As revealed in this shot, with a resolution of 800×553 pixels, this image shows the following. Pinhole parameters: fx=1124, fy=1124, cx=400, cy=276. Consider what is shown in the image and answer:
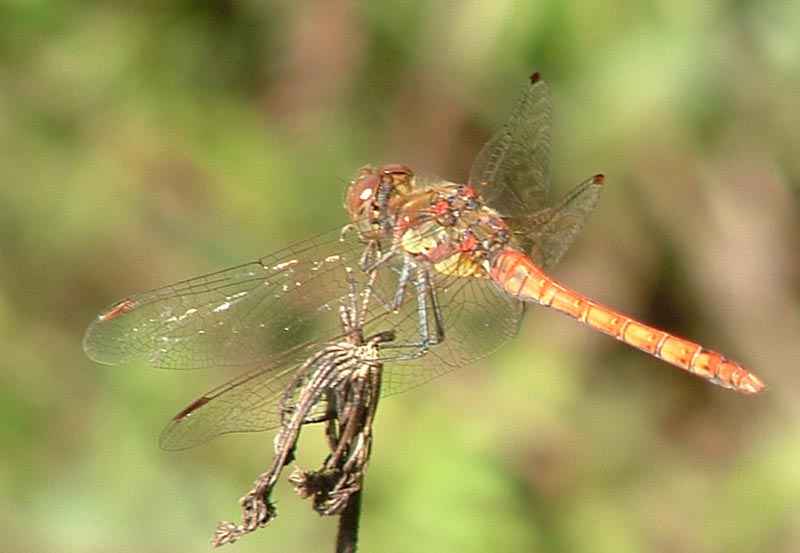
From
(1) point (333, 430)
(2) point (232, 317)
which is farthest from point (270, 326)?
(1) point (333, 430)

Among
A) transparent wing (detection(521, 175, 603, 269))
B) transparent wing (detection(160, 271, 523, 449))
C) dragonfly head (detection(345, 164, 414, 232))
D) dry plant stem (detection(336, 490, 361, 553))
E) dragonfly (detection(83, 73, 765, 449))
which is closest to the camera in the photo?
dry plant stem (detection(336, 490, 361, 553))

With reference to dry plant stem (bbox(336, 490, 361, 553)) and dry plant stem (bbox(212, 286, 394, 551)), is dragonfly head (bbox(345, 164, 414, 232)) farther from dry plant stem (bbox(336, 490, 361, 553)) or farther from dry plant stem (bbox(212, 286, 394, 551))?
dry plant stem (bbox(336, 490, 361, 553))

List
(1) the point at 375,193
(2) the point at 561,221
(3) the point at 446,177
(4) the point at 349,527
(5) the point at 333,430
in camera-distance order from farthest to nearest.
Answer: (3) the point at 446,177 → (2) the point at 561,221 → (1) the point at 375,193 → (5) the point at 333,430 → (4) the point at 349,527

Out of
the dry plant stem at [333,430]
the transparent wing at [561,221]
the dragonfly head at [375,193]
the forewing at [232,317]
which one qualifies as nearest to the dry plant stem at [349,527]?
the dry plant stem at [333,430]

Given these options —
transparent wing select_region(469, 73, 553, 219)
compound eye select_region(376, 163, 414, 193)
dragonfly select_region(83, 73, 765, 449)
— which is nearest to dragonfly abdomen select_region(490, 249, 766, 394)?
dragonfly select_region(83, 73, 765, 449)

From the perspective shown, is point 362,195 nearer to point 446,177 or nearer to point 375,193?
point 375,193

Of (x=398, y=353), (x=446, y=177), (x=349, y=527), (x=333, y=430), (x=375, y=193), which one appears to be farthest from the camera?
(x=446, y=177)

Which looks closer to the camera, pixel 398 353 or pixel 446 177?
pixel 398 353
